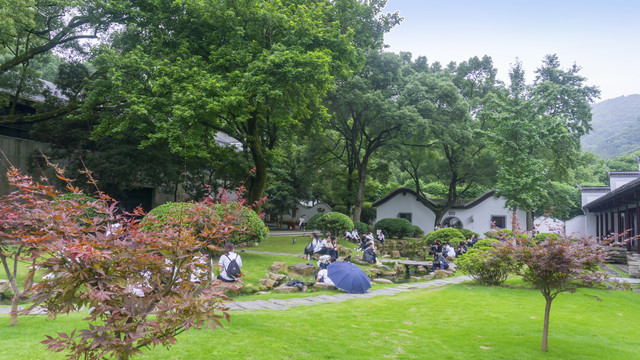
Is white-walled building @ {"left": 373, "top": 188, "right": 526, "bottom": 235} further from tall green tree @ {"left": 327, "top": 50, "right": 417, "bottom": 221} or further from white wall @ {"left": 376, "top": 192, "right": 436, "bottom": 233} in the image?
tall green tree @ {"left": 327, "top": 50, "right": 417, "bottom": 221}

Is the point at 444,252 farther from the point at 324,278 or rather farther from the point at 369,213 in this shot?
the point at 369,213

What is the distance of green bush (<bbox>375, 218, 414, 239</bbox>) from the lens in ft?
99.5

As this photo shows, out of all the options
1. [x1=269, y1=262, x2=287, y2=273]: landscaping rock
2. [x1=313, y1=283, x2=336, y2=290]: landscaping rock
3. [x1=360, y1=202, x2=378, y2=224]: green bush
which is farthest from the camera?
[x1=360, y1=202, x2=378, y2=224]: green bush

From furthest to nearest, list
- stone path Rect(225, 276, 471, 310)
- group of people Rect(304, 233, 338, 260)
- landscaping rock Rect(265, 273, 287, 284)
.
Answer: group of people Rect(304, 233, 338, 260) → landscaping rock Rect(265, 273, 287, 284) → stone path Rect(225, 276, 471, 310)

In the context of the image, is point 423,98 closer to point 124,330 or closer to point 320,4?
point 320,4

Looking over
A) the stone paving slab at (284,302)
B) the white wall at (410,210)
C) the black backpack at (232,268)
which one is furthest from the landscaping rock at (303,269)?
the white wall at (410,210)

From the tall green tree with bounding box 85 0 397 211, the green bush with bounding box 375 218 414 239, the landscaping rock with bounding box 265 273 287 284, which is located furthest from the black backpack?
the green bush with bounding box 375 218 414 239

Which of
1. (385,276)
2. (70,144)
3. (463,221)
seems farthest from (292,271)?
(463,221)

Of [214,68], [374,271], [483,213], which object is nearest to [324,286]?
[374,271]

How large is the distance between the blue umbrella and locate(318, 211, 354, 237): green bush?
432 inches

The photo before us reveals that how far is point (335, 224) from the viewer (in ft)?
75.8

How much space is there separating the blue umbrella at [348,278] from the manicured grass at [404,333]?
1.64m

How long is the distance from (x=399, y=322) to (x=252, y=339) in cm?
315

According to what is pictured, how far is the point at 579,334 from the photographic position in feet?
23.2
